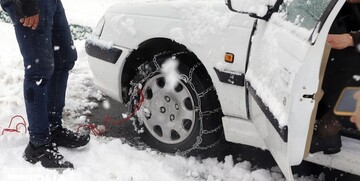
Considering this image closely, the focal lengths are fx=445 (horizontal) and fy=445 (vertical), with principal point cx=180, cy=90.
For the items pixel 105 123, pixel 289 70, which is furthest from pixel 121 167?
pixel 289 70

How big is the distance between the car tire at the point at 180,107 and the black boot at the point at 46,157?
2.35 feet

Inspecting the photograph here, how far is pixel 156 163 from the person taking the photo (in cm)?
320

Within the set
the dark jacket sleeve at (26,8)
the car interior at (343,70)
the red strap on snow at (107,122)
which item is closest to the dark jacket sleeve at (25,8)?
the dark jacket sleeve at (26,8)

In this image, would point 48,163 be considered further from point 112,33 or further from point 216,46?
point 216,46

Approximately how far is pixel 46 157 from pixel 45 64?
639 mm

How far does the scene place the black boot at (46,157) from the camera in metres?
2.99

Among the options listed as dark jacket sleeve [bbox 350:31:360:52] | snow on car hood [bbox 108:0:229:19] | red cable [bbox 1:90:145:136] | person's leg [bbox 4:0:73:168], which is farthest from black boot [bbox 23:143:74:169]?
dark jacket sleeve [bbox 350:31:360:52]

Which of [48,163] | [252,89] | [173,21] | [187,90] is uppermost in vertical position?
[173,21]

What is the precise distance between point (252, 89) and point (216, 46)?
415 millimetres

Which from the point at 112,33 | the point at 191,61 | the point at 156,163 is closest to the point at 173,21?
the point at 191,61

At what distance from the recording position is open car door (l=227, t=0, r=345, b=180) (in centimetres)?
206

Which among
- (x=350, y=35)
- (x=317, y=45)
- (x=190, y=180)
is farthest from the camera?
(x=190, y=180)

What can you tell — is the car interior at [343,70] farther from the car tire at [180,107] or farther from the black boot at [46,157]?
the black boot at [46,157]

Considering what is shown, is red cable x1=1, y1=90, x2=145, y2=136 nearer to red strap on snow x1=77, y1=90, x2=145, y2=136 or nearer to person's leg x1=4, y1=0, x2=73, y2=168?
red strap on snow x1=77, y1=90, x2=145, y2=136
